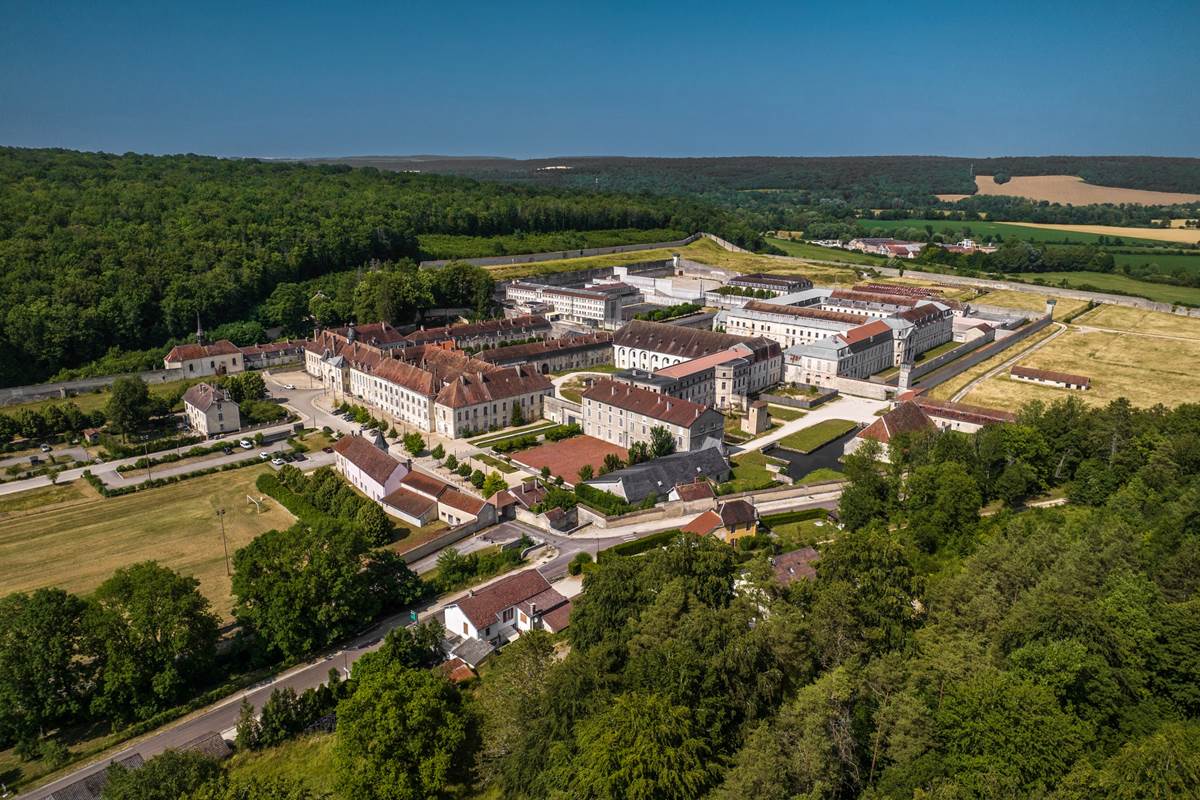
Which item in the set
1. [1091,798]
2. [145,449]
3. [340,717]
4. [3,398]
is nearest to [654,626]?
[340,717]

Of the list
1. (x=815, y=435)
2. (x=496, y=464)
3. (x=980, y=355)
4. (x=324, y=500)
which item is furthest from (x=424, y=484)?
(x=980, y=355)

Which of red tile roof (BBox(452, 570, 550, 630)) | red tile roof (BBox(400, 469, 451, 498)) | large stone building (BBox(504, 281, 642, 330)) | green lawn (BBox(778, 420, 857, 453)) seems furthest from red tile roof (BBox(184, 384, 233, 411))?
green lawn (BBox(778, 420, 857, 453))

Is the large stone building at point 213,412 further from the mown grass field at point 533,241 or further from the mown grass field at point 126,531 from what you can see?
the mown grass field at point 533,241

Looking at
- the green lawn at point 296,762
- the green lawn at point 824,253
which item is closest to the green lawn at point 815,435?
the green lawn at point 296,762

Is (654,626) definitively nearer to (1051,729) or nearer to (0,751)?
(1051,729)

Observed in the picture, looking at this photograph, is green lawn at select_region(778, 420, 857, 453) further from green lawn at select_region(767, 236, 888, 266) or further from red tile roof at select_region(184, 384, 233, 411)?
green lawn at select_region(767, 236, 888, 266)

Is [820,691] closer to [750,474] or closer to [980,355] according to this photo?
[750,474]

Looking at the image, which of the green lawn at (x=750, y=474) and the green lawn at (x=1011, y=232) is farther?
the green lawn at (x=1011, y=232)
